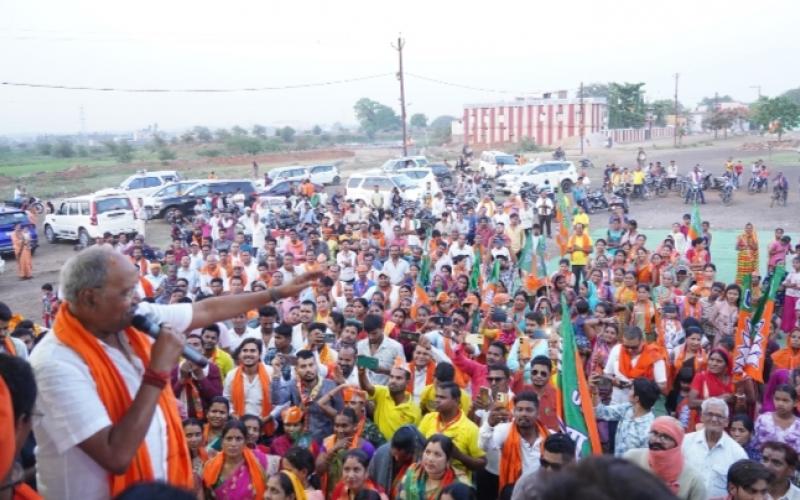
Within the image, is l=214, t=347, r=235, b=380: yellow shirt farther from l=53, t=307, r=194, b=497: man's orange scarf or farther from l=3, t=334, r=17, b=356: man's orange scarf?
l=53, t=307, r=194, b=497: man's orange scarf

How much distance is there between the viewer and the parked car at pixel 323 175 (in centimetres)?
3039

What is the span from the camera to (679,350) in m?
6.22

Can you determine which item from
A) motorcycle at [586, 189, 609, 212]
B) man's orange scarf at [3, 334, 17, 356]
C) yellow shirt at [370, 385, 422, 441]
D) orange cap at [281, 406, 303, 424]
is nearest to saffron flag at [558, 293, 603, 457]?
yellow shirt at [370, 385, 422, 441]

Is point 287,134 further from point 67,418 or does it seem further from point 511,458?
point 67,418

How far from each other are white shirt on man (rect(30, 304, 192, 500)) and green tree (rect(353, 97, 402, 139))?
98544mm

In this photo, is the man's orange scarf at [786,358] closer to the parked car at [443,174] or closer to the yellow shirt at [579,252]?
the yellow shirt at [579,252]

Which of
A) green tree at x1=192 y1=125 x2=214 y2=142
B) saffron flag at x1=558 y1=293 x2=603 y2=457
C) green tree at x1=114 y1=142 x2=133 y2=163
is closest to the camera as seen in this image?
saffron flag at x1=558 y1=293 x2=603 y2=457

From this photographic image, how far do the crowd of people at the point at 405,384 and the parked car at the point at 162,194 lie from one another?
1321 centimetres

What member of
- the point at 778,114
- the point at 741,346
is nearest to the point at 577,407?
the point at 741,346

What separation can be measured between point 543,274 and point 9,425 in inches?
346

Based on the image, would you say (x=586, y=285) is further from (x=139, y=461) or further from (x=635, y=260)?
(x=139, y=461)

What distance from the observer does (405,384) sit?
16.7ft

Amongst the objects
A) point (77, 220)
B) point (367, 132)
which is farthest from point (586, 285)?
point (367, 132)

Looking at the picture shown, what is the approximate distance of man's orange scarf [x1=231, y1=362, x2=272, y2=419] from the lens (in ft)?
18.0
